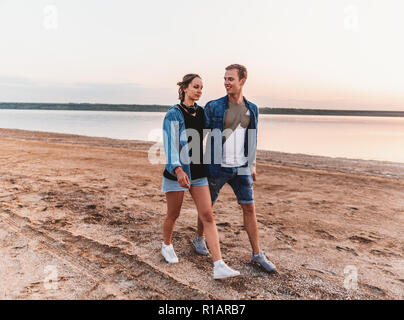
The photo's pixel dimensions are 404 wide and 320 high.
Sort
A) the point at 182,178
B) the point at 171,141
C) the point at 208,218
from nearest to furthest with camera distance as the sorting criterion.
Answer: the point at 182,178 < the point at 171,141 < the point at 208,218

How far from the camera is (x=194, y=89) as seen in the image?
3031 millimetres

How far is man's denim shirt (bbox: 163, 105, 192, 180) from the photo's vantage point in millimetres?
2947

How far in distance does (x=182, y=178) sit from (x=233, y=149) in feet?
2.37

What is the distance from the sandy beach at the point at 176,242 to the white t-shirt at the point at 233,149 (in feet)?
3.84

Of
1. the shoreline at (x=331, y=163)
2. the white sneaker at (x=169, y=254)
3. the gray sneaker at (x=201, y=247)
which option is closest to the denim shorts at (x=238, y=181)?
the gray sneaker at (x=201, y=247)

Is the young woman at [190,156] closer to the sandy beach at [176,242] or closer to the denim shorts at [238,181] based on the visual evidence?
the denim shorts at [238,181]

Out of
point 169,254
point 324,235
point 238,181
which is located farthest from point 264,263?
point 324,235

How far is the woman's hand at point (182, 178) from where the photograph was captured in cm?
285

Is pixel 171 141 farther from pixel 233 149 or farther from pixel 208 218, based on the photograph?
pixel 208 218

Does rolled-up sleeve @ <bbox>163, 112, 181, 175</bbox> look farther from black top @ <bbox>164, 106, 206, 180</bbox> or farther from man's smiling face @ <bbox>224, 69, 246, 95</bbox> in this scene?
man's smiling face @ <bbox>224, 69, 246, 95</bbox>

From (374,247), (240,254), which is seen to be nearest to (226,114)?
(240,254)

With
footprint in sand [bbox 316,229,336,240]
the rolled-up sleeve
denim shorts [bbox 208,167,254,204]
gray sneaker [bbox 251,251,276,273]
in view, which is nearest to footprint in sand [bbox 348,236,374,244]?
footprint in sand [bbox 316,229,336,240]

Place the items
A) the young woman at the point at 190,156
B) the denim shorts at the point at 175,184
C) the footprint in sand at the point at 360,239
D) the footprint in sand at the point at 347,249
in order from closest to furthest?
the young woman at the point at 190,156
the denim shorts at the point at 175,184
the footprint in sand at the point at 347,249
the footprint in sand at the point at 360,239
